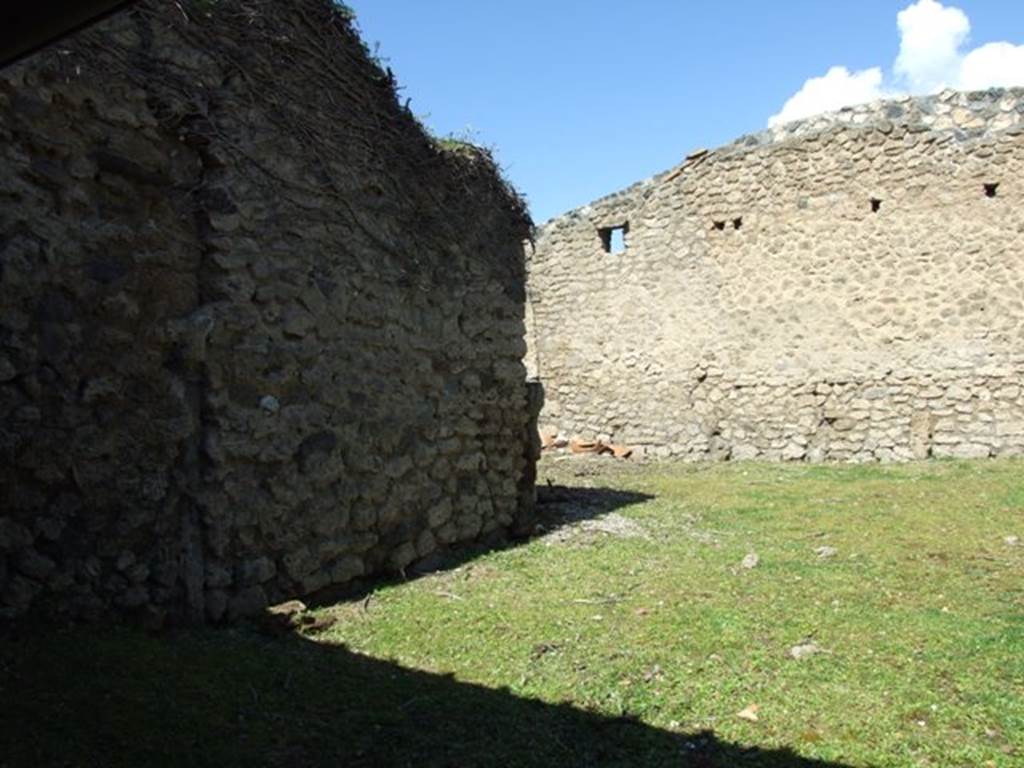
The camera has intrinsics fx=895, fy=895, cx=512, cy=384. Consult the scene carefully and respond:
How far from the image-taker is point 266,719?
332cm

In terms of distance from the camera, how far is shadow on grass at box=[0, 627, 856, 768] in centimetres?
296

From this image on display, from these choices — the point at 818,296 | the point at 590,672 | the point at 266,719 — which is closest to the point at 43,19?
the point at 266,719

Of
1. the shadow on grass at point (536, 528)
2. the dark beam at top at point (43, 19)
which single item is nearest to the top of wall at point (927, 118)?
the shadow on grass at point (536, 528)

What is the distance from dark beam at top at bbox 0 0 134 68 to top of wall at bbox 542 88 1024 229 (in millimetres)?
12441

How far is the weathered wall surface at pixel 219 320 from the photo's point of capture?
145 inches

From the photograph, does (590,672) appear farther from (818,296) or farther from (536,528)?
(818,296)

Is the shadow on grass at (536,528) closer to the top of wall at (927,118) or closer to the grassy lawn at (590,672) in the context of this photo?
the grassy lawn at (590,672)

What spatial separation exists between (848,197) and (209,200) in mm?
10467

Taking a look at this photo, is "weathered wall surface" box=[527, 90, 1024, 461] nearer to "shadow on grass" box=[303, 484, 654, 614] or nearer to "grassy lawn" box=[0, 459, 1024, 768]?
"shadow on grass" box=[303, 484, 654, 614]

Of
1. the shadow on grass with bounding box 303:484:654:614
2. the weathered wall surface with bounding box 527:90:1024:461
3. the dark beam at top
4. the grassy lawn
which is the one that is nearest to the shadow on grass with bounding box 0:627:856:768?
the grassy lawn

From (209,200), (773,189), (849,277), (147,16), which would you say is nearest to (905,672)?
(209,200)

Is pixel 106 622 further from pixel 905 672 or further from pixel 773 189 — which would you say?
pixel 773 189

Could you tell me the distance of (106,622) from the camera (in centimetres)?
381

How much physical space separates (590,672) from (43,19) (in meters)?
3.25
